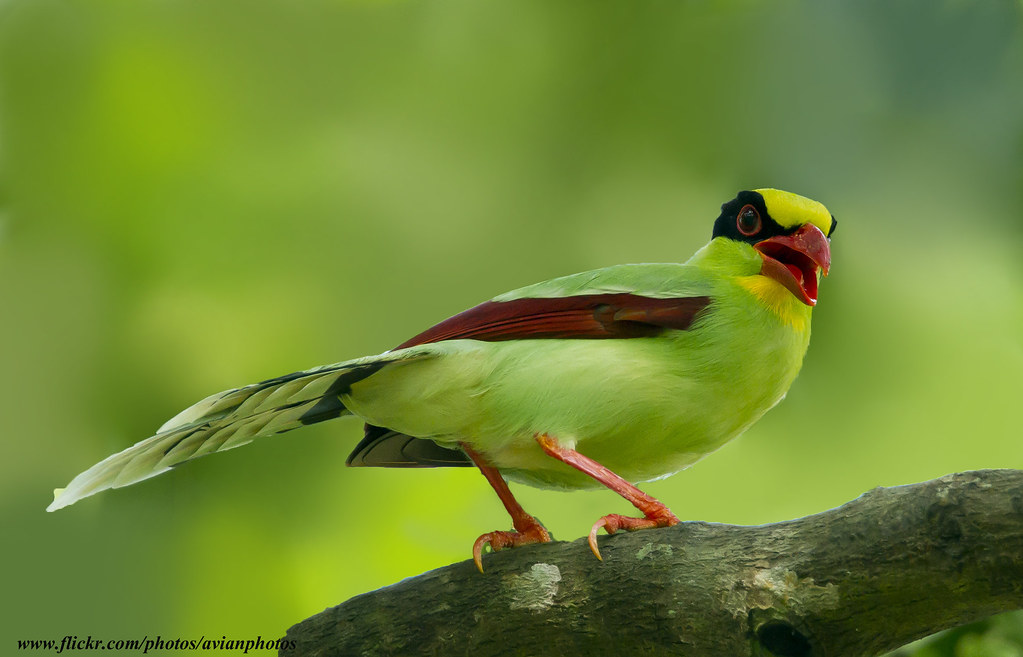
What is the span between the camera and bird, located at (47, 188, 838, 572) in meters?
2.79

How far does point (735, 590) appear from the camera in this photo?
2.40 m

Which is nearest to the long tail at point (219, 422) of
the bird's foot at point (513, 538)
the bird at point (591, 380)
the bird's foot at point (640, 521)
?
the bird at point (591, 380)

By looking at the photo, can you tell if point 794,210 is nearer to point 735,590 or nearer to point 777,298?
point 777,298

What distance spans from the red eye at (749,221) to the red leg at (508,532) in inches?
43.3

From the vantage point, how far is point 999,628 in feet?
7.52

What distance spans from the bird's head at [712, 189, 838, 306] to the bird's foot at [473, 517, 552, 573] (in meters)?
1.07

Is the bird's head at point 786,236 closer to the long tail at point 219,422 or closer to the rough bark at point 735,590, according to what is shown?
the rough bark at point 735,590

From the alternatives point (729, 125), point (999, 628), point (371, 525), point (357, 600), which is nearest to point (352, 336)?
point (371, 525)

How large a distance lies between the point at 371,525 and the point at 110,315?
1475 mm

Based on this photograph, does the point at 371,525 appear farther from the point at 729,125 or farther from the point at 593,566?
the point at 729,125

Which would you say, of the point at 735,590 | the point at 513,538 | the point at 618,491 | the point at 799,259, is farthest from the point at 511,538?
the point at 799,259

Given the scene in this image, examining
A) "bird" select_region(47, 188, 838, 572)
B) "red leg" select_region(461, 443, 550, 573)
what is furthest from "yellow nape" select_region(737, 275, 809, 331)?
"red leg" select_region(461, 443, 550, 573)

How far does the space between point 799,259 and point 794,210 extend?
152 mm

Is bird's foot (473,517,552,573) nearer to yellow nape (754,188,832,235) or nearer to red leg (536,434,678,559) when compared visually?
red leg (536,434,678,559)
